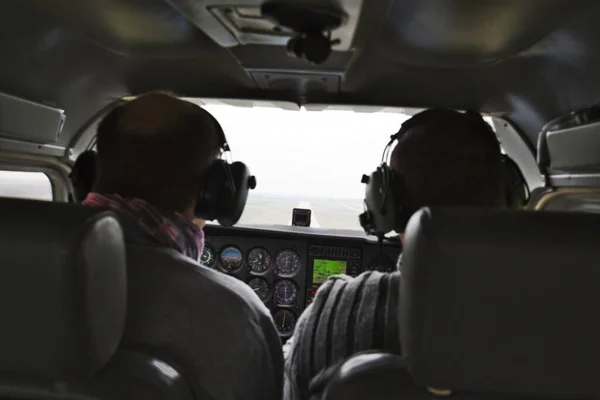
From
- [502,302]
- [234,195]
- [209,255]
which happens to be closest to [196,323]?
[234,195]

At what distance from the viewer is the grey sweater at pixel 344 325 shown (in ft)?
4.61

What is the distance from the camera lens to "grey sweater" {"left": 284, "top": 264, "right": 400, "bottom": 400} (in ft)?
4.61

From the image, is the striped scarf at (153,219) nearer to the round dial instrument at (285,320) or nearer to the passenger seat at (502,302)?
the passenger seat at (502,302)

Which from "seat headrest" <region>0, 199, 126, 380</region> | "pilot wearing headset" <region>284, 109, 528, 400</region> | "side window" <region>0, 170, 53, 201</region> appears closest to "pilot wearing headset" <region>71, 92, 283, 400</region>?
"pilot wearing headset" <region>284, 109, 528, 400</region>

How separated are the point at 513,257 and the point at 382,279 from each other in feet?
1.82

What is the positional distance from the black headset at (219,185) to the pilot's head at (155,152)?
1.5 inches

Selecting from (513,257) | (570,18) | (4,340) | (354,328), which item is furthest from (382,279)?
(570,18)

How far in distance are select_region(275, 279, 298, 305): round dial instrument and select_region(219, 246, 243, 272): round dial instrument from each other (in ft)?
0.90

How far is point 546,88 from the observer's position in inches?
99.4

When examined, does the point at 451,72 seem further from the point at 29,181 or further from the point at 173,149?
the point at 29,181

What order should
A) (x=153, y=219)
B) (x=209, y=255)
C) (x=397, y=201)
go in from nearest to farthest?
(x=153, y=219) < (x=397, y=201) < (x=209, y=255)

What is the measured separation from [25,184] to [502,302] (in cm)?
249

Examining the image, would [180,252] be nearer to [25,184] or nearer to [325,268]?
[25,184]

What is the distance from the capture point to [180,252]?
5.09 feet
